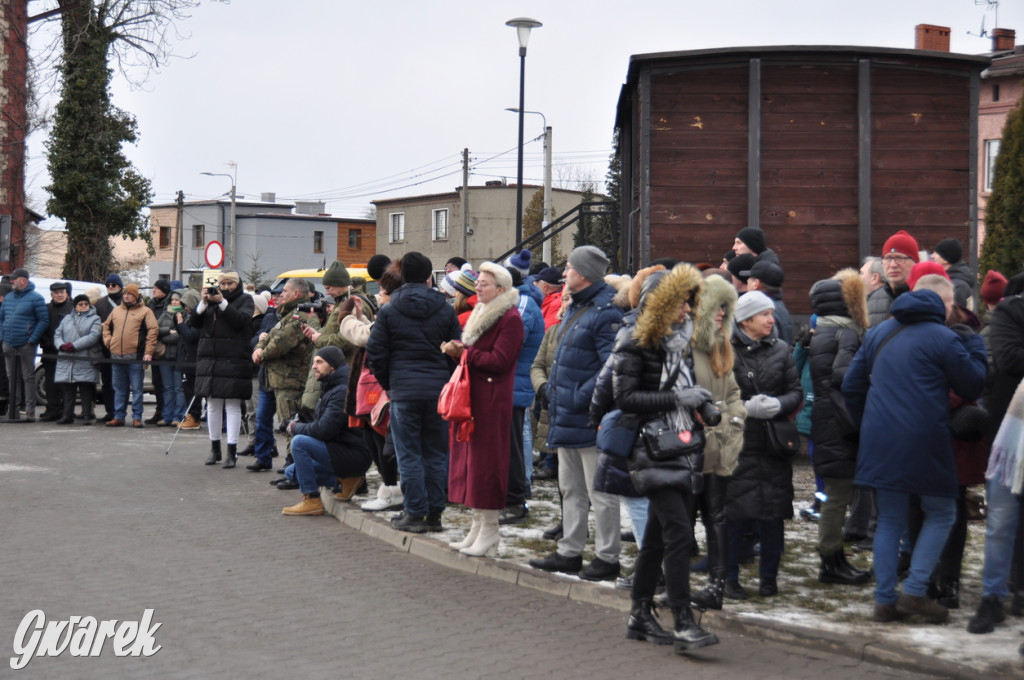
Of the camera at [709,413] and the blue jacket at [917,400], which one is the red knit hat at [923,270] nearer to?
the blue jacket at [917,400]

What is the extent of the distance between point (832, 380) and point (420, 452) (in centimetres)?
337

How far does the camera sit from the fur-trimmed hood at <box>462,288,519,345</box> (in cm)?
845

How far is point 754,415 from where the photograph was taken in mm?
7047

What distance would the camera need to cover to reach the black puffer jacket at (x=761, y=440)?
7.14 metres

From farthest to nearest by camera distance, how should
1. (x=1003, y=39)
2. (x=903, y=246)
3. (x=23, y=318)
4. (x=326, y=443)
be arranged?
(x=1003, y=39)
(x=23, y=318)
(x=326, y=443)
(x=903, y=246)

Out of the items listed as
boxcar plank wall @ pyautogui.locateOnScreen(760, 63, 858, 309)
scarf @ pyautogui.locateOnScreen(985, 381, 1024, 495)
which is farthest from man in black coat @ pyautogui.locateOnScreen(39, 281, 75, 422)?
scarf @ pyautogui.locateOnScreen(985, 381, 1024, 495)

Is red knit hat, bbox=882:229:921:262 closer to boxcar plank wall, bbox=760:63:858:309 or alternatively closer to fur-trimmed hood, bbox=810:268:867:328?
fur-trimmed hood, bbox=810:268:867:328

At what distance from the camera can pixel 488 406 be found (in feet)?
27.7

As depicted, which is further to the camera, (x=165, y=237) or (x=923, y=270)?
(x=165, y=237)

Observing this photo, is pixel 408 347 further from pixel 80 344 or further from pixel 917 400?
pixel 80 344

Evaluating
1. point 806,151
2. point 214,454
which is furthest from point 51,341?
point 806,151

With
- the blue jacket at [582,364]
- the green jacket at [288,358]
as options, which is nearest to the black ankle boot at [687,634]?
the blue jacket at [582,364]

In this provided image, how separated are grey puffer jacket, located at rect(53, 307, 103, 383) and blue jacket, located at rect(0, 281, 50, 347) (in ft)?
0.92

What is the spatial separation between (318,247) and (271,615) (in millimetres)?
73365
